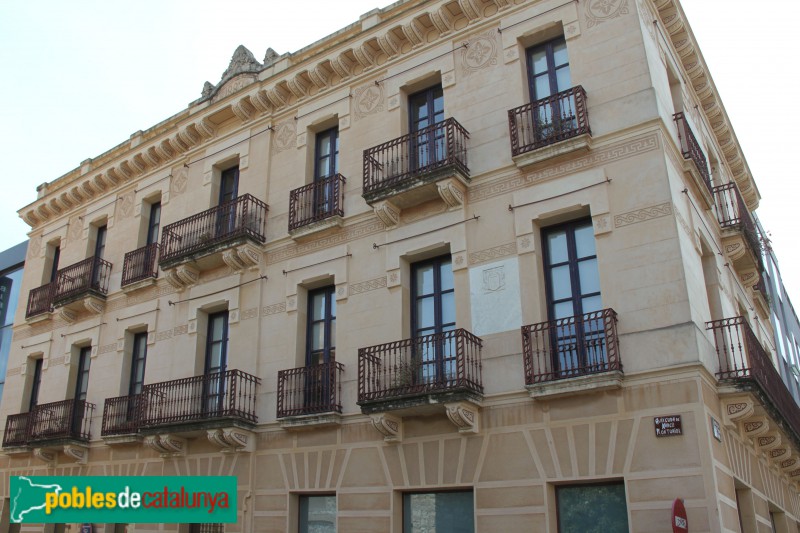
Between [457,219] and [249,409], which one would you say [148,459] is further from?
[457,219]

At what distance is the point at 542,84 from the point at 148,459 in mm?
12359

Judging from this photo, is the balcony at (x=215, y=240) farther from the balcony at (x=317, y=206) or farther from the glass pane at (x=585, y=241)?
the glass pane at (x=585, y=241)

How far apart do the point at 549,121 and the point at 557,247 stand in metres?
2.38

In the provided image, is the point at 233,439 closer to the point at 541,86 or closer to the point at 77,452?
the point at 77,452

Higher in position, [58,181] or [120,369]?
[58,181]

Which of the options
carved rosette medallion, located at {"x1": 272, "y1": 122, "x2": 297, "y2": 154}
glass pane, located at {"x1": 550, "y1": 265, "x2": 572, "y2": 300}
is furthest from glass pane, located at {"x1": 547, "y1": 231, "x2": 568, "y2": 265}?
carved rosette medallion, located at {"x1": 272, "y1": 122, "x2": 297, "y2": 154}

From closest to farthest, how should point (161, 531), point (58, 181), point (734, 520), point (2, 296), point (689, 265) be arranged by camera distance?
1. point (734, 520)
2. point (689, 265)
3. point (161, 531)
4. point (58, 181)
5. point (2, 296)

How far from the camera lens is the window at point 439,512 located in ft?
40.3

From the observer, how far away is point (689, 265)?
39.0 feet

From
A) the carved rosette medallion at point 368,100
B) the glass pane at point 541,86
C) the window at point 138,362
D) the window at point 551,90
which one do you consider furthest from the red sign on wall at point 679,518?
the window at point 138,362

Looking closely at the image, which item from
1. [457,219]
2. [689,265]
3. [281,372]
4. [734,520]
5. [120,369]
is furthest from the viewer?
[120,369]

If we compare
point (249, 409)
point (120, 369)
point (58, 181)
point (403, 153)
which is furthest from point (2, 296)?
point (403, 153)

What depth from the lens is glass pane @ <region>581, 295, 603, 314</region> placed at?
12016 mm

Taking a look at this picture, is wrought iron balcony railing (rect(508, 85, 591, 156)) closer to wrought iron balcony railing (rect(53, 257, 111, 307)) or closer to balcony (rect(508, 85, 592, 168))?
balcony (rect(508, 85, 592, 168))
